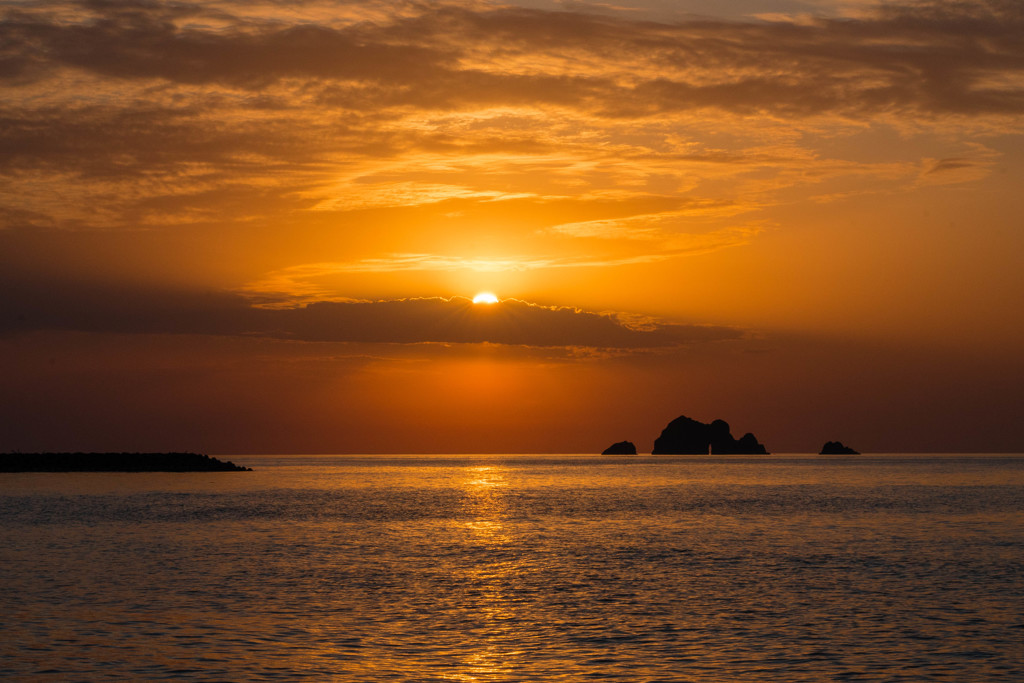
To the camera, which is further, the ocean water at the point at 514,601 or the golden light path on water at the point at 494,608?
the ocean water at the point at 514,601

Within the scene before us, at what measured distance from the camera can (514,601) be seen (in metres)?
36.7

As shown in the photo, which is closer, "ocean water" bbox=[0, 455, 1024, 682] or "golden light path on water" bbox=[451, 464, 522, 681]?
"golden light path on water" bbox=[451, 464, 522, 681]

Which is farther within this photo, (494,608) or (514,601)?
(514,601)

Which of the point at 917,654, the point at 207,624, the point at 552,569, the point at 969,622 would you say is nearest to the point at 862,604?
the point at 969,622

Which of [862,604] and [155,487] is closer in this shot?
[862,604]

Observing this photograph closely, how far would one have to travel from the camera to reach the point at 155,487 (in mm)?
149375

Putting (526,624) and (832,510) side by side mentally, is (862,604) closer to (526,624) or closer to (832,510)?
(526,624)

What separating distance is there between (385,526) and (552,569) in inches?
1255

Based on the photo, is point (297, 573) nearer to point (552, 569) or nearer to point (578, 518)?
point (552, 569)

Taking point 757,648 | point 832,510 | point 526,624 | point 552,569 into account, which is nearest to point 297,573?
point 552,569

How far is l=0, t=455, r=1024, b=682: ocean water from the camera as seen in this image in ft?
83.4

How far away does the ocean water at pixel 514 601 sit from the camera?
25422 mm

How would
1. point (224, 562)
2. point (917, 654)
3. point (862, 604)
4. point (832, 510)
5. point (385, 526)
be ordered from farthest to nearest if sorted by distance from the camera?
point (832, 510) → point (385, 526) → point (224, 562) → point (862, 604) → point (917, 654)

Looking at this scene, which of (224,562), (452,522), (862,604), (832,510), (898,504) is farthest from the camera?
(898,504)
